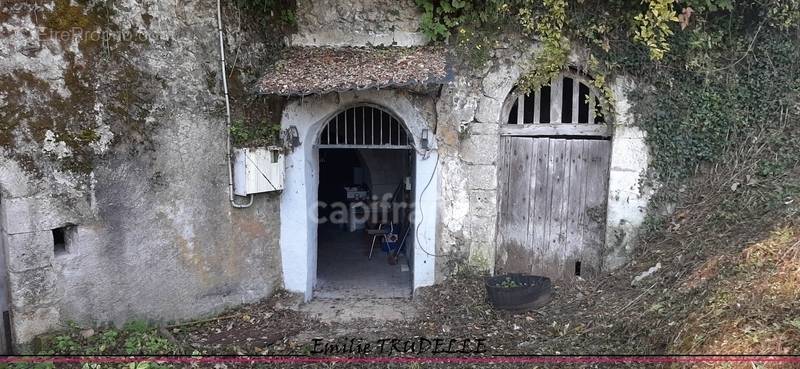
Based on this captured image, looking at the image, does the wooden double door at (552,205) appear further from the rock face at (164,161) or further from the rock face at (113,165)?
the rock face at (113,165)

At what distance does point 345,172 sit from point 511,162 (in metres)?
6.19

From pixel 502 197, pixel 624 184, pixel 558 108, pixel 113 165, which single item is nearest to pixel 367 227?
pixel 502 197

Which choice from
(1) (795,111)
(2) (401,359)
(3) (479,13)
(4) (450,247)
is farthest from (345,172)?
(1) (795,111)

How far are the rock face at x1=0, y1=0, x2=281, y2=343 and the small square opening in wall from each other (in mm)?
20

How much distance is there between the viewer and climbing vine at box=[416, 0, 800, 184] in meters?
6.84

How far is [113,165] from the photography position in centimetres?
559

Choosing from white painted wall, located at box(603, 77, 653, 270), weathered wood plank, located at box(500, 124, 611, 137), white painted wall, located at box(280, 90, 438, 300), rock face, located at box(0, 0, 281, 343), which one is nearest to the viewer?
rock face, located at box(0, 0, 281, 343)

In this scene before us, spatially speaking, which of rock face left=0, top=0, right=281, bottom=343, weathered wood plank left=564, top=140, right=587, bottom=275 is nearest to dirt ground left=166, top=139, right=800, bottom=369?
weathered wood plank left=564, top=140, right=587, bottom=275

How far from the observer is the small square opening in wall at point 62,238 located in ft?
17.8

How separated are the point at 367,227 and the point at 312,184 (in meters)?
2.97

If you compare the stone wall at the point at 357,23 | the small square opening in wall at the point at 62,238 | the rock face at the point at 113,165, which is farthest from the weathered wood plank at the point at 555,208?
the small square opening in wall at the point at 62,238

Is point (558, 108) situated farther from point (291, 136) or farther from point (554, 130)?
point (291, 136)

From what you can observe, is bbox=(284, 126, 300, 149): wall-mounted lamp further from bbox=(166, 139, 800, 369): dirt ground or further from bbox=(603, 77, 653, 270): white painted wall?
bbox=(603, 77, 653, 270): white painted wall

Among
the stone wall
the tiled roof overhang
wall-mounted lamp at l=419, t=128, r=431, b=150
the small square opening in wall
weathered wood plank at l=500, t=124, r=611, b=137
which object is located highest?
the stone wall
